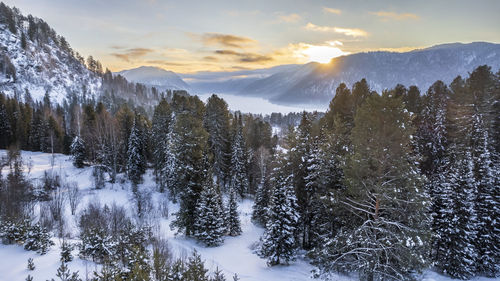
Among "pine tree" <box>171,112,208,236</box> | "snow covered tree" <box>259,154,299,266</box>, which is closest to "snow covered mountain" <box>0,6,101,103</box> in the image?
"pine tree" <box>171,112,208,236</box>

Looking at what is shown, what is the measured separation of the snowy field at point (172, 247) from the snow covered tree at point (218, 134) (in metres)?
6.66

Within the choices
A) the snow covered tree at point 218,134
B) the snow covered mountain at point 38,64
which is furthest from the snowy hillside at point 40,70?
the snow covered tree at point 218,134

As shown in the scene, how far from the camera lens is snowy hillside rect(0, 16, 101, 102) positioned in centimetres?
10419

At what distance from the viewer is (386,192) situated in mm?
12133

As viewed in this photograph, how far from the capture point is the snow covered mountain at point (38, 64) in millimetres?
103938

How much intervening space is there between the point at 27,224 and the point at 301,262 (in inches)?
720

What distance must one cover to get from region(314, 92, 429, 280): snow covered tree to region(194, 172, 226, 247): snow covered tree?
11.8 metres

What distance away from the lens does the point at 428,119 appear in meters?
31.4

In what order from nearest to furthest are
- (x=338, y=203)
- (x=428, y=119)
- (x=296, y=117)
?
(x=338, y=203)
(x=428, y=119)
(x=296, y=117)

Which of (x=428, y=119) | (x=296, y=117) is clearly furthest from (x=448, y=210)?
(x=296, y=117)

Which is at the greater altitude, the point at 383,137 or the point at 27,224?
the point at 383,137

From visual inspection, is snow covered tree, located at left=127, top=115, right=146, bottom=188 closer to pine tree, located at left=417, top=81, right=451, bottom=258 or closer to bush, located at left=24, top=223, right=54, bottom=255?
bush, located at left=24, top=223, right=54, bottom=255

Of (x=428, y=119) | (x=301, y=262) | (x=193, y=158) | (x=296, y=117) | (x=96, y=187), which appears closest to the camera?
(x=301, y=262)

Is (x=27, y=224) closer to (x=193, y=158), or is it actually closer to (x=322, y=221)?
(x=193, y=158)
